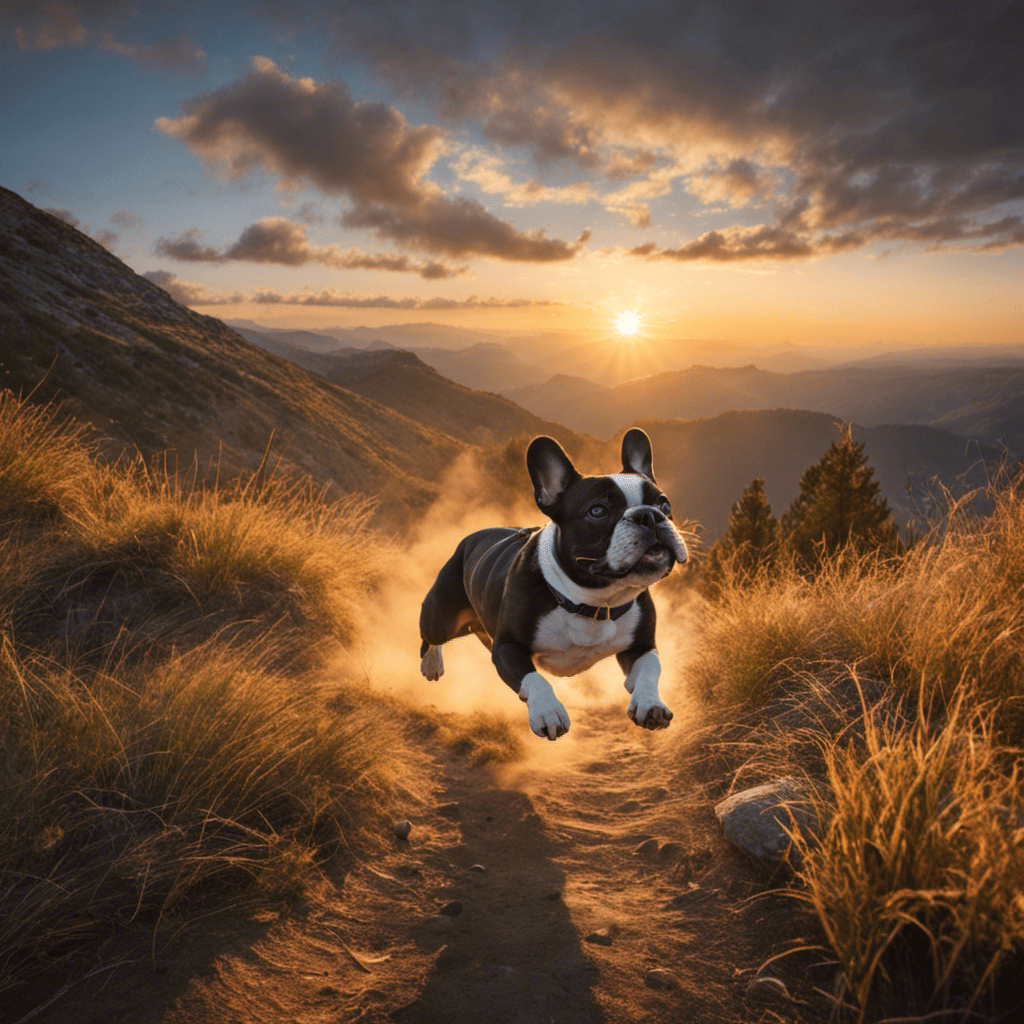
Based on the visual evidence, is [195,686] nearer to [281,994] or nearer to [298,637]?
[281,994]

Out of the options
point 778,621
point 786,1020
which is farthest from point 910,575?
point 786,1020

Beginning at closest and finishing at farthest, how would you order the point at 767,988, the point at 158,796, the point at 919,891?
the point at 919,891 < the point at 767,988 < the point at 158,796

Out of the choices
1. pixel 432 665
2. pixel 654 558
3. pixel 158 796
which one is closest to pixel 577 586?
pixel 654 558

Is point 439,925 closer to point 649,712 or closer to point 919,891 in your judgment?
point 649,712

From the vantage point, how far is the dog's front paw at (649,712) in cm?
311

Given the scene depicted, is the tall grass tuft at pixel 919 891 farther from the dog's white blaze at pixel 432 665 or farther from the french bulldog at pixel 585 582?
the dog's white blaze at pixel 432 665

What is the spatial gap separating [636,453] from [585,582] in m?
1.20

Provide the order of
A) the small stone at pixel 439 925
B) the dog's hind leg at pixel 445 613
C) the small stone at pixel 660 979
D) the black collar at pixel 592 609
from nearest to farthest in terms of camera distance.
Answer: the small stone at pixel 660 979 < the small stone at pixel 439 925 < the black collar at pixel 592 609 < the dog's hind leg at pixel 445 613

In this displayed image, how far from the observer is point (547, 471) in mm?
4023

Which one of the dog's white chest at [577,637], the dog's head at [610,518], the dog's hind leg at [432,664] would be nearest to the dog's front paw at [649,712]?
the dog's white chest at [577,637]

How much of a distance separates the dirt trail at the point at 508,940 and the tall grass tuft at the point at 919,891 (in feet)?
1.47

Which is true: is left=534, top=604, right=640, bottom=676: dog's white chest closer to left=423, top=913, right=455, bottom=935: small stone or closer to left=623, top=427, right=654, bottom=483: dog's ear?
left=623, top=427, right=654, bottom=483: dog's ear

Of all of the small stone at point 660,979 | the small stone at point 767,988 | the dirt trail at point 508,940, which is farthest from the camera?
the small stone at point 660,979

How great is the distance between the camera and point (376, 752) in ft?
14.7
